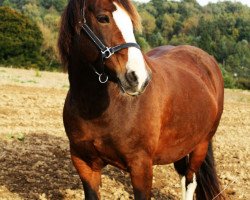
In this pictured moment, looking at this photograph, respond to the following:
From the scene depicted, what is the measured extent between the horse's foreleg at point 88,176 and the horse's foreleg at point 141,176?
0.42 metres

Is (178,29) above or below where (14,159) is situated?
below

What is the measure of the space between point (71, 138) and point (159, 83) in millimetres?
822

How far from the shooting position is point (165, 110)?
3.27 meters

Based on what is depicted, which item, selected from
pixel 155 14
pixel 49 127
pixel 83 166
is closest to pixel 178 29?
pixel 155 14

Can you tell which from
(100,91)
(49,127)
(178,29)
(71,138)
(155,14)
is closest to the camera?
(100,91)

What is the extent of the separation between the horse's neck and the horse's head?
0.16 metres

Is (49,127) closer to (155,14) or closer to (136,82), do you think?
(136,82)

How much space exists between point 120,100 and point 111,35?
0.57m

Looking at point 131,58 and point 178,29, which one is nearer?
point 131,58

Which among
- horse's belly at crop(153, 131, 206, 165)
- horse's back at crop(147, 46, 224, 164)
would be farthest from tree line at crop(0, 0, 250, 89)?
horse's belly at crop(153, 131, 206, 165)

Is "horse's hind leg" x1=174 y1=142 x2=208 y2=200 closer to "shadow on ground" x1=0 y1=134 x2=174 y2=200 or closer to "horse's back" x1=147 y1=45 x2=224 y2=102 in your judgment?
"shadow on ground" x1=0 y1=134 x2=174 y2=200

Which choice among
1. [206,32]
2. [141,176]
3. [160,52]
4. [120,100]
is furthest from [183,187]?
[206,32]

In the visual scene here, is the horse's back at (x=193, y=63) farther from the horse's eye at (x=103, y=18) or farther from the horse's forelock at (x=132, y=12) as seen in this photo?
the horse's eye at (x=103, y=18)

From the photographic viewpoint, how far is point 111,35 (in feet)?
8.36
